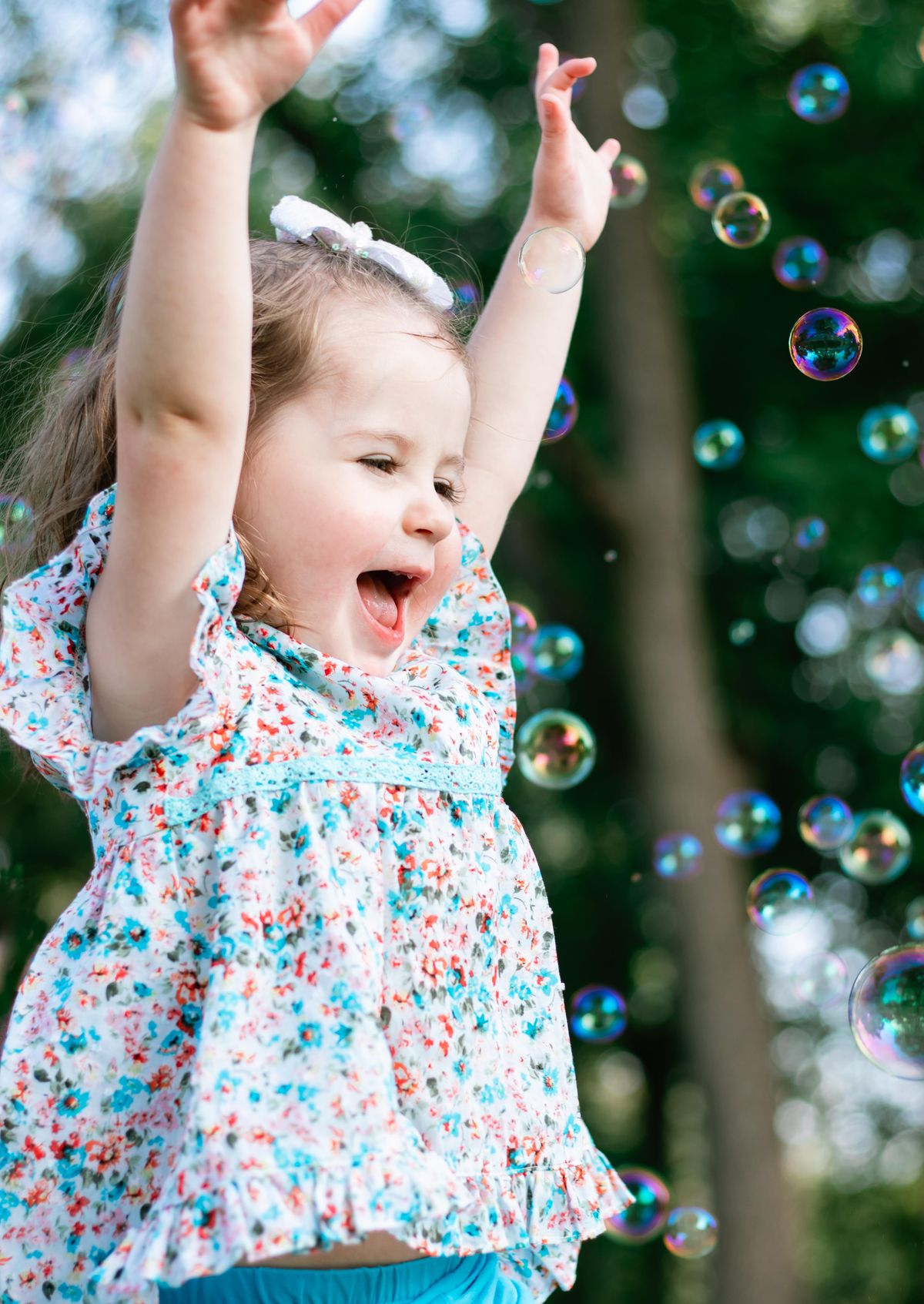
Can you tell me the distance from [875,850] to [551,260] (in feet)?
7.15

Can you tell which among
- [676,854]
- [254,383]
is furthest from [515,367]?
[676,854]

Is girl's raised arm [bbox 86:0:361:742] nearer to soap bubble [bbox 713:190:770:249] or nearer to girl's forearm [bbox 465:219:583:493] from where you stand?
girl's forearm [bbox 465:219:583:493]

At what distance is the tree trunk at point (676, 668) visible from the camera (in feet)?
20.7

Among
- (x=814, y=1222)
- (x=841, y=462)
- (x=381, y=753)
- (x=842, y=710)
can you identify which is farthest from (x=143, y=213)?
(x=814, y=1222)

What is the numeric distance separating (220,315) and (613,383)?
19.5 feet

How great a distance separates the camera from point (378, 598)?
6.19 ft

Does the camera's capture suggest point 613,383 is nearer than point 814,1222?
Yes

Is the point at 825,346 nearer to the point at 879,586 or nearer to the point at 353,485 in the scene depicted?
the point at 879,586

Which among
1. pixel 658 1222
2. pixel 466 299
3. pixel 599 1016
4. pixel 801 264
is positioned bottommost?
pixel 658 1222

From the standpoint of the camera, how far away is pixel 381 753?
170 cm

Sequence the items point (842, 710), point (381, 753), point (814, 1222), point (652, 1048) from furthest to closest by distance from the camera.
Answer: point (814, 1222)
point (652, 1048)
point (842, 710)
point (381, 753)

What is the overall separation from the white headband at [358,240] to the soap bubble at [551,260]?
0.18m

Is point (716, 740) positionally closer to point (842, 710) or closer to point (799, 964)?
point (842, 710)

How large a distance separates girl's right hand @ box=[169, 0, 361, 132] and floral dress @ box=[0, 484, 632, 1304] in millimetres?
432
